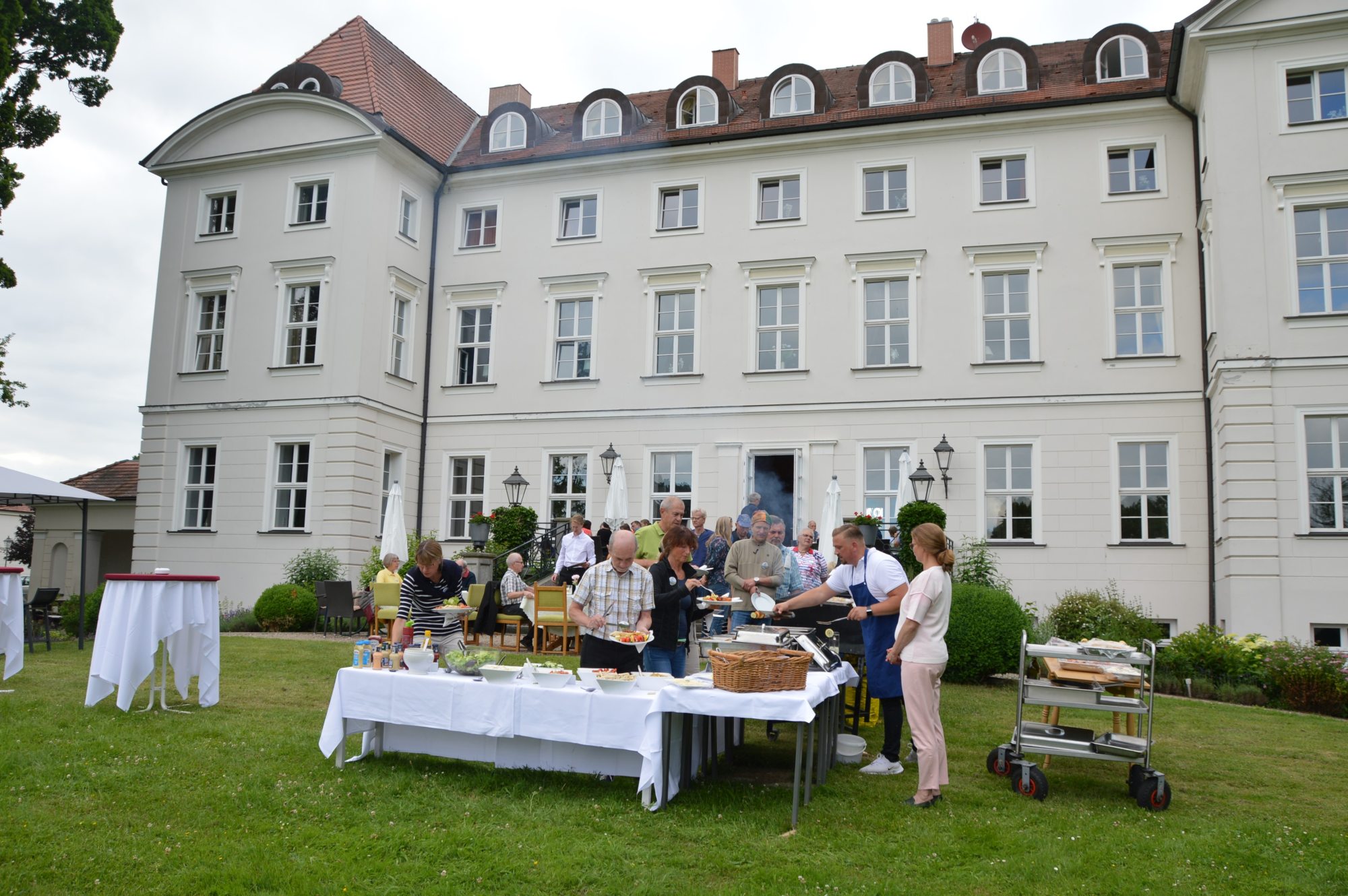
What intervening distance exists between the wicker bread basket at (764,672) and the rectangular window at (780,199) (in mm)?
15423

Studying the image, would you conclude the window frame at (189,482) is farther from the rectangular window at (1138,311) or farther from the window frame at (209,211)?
the rectangular window at (1138,311)

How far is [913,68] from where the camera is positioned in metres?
20.4

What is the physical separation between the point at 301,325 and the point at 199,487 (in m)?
4.11

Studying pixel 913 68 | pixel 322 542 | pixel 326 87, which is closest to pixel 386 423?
pixel 322 542

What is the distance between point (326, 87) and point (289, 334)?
219 inches

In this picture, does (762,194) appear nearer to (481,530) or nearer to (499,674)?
(481,530)

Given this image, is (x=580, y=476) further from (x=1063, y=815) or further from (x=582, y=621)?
(x=1063, y=815)

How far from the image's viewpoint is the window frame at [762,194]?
2016 centimetres

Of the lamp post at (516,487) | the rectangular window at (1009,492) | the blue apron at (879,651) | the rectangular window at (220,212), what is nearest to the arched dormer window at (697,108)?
the lamp post at (516,487)

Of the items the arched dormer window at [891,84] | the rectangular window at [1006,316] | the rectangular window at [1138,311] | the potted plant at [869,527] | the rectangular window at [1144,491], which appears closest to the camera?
the potted plant at [869,527]

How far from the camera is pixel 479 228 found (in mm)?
22688

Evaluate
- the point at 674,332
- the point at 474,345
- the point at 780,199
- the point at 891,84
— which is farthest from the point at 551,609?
the point at 891,84

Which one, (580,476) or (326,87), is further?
(326,87)

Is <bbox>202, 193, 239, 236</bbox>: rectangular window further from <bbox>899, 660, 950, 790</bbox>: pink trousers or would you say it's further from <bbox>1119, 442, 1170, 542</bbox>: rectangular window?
<bbox>899, 660, 950, 790</bbox>: pink trousers
